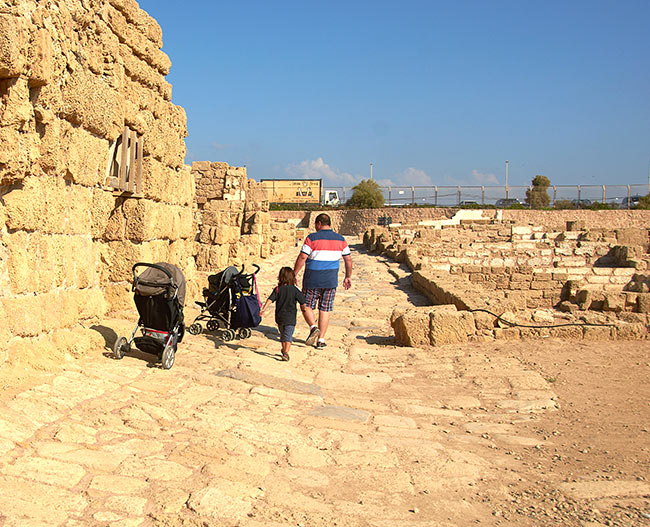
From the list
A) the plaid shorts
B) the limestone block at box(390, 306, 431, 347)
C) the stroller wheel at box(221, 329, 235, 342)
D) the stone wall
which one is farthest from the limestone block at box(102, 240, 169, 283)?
the stone wall

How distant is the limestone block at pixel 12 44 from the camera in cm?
446

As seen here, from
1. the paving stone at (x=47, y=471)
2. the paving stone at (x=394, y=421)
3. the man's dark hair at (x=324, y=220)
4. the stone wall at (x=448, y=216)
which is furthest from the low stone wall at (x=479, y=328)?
the stone wall at (x=448, y=216)

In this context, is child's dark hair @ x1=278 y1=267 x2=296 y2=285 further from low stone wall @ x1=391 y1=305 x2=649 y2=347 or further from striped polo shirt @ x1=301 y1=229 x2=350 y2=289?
low stone wall @ x1=391 y1=305 x2=649 y2=347

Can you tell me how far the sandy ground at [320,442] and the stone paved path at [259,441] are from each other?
1cm

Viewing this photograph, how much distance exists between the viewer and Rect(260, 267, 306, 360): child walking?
7020 millimetres

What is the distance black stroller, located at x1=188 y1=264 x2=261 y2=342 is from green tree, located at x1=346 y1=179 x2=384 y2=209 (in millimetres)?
43607

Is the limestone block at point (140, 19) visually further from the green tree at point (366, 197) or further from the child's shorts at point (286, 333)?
the green tree at point (366, 197)

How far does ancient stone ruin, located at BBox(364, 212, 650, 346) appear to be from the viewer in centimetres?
847

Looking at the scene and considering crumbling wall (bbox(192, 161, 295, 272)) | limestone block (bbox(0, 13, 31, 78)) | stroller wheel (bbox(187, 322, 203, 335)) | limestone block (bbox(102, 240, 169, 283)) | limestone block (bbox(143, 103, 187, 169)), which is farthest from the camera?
crumbling wall (bbox(192, 161, 295, 272))

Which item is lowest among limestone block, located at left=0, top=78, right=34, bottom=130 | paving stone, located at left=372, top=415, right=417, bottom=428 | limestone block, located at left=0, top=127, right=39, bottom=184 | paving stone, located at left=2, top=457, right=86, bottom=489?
paving stone, located at left=372, top=415, right=417, bottom=428

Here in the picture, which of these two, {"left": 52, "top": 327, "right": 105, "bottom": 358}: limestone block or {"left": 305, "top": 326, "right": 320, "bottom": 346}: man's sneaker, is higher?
{"left": 52, "top": 327, "right": 105, "bottom": 358}: limestone block

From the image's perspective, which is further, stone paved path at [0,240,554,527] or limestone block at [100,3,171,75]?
limestone block at [100,3,171,75]

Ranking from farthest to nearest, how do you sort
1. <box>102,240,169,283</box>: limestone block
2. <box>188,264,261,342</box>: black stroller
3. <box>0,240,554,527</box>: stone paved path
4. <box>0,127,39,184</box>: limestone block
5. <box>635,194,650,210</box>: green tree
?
<box>635,194,650,210</box>: green tree < <box>188,264,261,342</box>: black stroller < <box>102,240,169,283</box>: limestone block < <box>0,127,39,184</box>: limestone block < <box>0,240,554,527</box>: stone paved path

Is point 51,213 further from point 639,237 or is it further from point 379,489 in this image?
point 639,237
